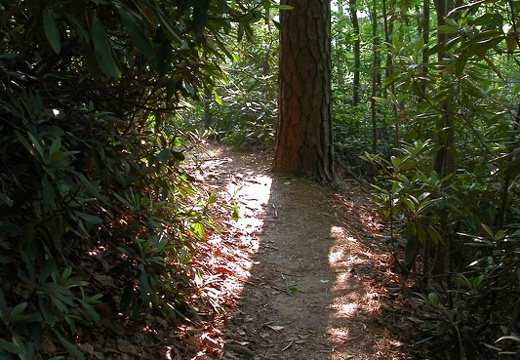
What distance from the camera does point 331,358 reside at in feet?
11.5

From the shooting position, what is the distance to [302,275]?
185 inches

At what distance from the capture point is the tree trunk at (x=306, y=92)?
675 cm

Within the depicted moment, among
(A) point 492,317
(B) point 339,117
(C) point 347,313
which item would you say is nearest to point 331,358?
(C) point 347,313

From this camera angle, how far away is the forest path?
3662 mm

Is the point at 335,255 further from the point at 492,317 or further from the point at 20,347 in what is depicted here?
the point at 20,347

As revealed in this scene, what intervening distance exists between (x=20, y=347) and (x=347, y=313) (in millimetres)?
2769

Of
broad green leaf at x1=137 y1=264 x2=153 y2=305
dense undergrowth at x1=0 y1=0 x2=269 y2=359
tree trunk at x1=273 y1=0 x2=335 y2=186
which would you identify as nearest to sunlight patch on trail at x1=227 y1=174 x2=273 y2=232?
tree trunk at x1=273 y1=0 x2=335 y2=186

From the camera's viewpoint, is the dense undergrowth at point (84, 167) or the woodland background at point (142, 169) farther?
the woodland background at point (142, 169)

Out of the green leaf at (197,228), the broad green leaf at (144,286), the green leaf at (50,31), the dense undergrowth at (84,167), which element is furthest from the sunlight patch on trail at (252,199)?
the green leaf at (50,31)

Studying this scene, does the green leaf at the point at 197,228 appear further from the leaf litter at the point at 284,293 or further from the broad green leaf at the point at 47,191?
the broad green leaf at the point at 47,191

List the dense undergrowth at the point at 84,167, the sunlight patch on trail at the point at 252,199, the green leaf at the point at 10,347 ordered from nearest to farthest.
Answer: the green leaf at the point at 10,347, the dense undergrowth at the point at 84,167, the sunlight patch on trail at the point at 252,199

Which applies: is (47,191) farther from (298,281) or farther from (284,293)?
(298,281)

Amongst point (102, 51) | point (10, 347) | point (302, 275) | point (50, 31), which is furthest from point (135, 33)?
point (302, 275)

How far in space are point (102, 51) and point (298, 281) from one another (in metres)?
3.43
